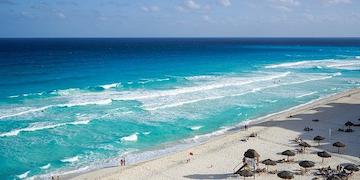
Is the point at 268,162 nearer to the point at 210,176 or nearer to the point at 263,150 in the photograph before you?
the point at 210,176

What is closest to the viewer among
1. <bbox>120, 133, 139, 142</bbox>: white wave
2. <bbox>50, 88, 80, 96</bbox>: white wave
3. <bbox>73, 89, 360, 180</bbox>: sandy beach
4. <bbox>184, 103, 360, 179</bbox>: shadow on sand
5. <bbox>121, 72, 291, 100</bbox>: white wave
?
<bbox>73, 89, 360, 180</bbox>: sandy beach

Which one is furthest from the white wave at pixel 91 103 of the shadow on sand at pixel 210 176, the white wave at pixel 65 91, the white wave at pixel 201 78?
the shadow on sand at pixel 210 176

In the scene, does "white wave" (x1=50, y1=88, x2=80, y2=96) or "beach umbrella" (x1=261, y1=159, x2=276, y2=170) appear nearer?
"beach umbrella" (x1=261, y1=159, x2=276, y2=170)

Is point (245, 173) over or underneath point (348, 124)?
underneath

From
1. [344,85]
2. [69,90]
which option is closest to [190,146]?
[69,90]

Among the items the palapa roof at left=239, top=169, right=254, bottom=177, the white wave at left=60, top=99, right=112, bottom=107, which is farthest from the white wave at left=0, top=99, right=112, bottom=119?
the palapa roof at left=239, top=169, right=254, bottom=177

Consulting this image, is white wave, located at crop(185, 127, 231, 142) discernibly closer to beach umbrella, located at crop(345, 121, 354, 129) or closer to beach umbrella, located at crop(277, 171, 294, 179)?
beach umbrella, located at crop(345, 121, 354, 129)

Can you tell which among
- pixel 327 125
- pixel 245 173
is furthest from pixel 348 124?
pixel 245 173

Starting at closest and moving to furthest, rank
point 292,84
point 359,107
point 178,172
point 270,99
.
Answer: point 178,172 < point 359,107 < point 270,99 < point 292,84

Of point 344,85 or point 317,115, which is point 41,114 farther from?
point 344,85
